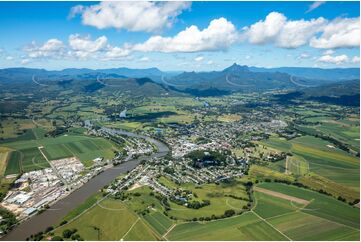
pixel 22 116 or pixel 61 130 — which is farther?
pixel 22 116

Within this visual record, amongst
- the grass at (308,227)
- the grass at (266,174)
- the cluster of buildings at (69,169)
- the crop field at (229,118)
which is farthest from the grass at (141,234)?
the crop field at (229,118)

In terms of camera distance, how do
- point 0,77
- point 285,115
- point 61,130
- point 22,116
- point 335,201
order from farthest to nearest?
point 0,77
point 285,115
point 22,116
point 61,130
point 335,201

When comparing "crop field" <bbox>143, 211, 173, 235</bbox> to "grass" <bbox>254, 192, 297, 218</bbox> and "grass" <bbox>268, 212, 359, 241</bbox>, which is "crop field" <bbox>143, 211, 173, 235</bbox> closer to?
"grass" <bbox>254, 192, 297, 218</bbox>

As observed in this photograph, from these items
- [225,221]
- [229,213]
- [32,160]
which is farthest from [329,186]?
[32,160]

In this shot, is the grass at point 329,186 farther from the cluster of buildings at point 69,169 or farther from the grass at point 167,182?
the cluster of buildings at point 69,169

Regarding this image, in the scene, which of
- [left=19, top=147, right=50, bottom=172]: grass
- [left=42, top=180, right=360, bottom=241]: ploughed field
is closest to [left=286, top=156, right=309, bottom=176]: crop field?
[left=42, top=180, right=360, bottom=241]: ploughed field

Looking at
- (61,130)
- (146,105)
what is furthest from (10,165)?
(146,105)

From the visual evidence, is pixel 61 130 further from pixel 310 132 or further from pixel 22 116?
pixel 310 132
